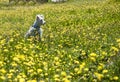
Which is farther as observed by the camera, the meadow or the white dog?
the white dog

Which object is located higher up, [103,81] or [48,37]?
[103,81]

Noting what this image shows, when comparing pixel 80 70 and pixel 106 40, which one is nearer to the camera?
pixel 80 70

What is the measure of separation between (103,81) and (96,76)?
0.62ft

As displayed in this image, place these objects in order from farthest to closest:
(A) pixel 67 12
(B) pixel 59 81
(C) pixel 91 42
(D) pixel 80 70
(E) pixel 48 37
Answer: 1. (A) pixel 67 12
2. (E) pixel 48 37
3. (C) pixel 91 42
4. (D) pixel 80 70
5. (B) pixel 59 81

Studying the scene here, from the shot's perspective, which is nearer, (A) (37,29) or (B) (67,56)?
(B) (67,56)

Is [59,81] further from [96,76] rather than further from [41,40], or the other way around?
[41,40]

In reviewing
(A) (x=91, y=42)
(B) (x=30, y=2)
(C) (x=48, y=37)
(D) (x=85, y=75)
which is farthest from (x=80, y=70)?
(B) (x=30, y=2)

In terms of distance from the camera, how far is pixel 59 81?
298 inches

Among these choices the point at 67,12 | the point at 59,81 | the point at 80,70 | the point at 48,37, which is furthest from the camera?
the point at 67,12

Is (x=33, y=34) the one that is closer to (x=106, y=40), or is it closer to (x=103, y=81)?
(x=106, y=40)

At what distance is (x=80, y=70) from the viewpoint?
8.21 m

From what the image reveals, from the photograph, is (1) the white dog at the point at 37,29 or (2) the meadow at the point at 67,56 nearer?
(2) the meadow at the point at 67,56

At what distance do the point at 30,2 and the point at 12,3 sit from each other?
3494 millimetres

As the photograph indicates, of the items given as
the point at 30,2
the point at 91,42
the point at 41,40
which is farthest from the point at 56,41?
the point at 30,2
